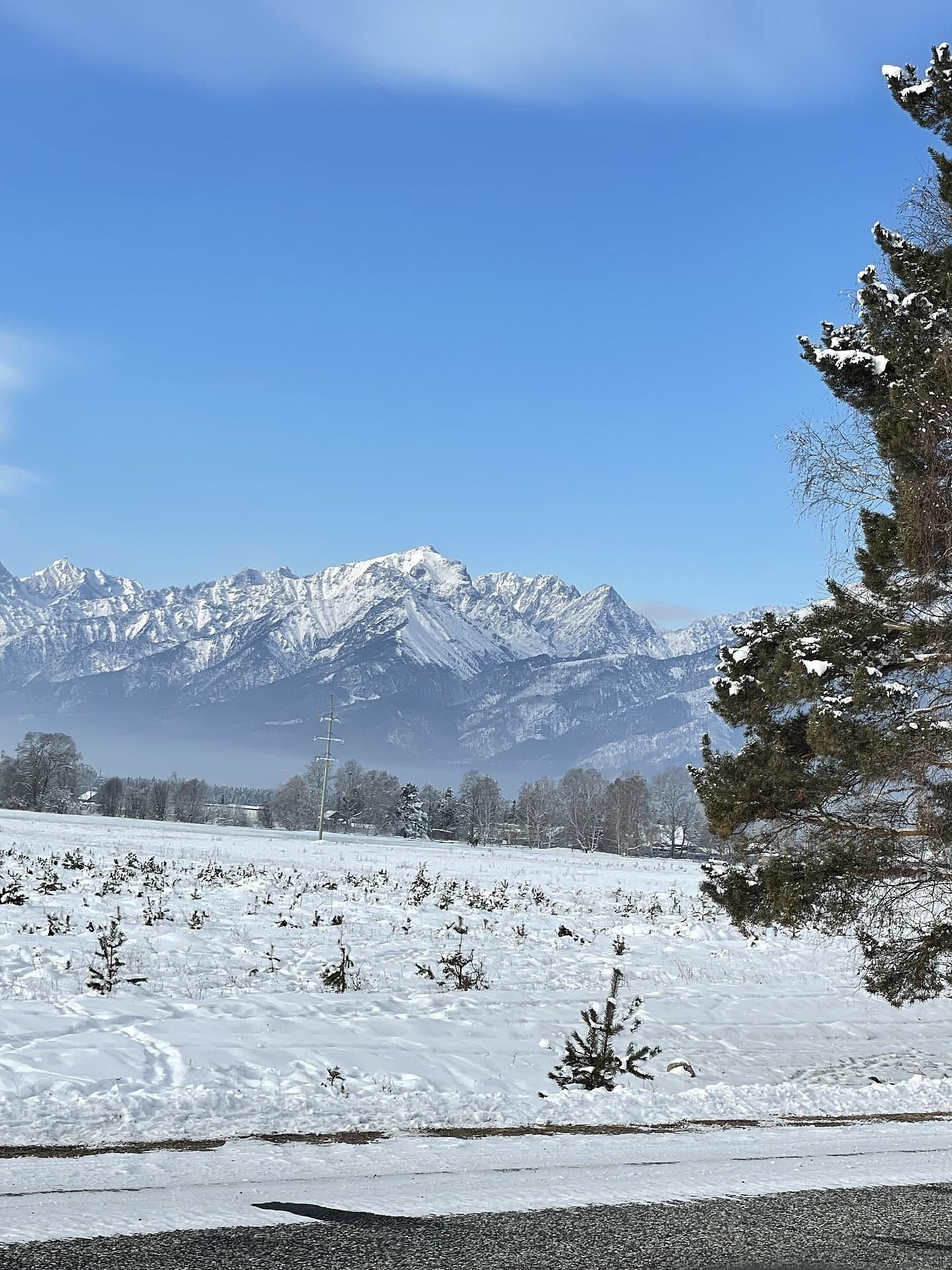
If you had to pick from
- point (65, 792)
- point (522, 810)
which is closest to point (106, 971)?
point (65, 792)

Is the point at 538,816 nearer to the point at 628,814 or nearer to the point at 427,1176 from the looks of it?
the point at 628,814

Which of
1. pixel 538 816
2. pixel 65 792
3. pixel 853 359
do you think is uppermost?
pixel 853 359

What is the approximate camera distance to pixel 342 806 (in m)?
143

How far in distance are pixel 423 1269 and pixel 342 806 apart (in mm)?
141764

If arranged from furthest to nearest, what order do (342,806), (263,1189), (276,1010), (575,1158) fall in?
(342,806) < (276,1010) < (575,1158) < (263,1189)

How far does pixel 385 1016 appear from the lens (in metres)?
12.2

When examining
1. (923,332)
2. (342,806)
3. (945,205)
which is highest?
(945,205)

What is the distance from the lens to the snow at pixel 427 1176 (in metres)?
4.96

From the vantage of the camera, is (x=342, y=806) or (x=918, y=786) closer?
(x=918, y=786)

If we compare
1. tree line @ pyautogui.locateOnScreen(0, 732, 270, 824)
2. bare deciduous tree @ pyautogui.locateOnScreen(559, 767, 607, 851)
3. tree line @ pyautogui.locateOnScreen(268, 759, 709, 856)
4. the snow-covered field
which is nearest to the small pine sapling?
the snow-covered field

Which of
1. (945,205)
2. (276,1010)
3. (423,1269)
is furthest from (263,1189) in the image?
(945,205)

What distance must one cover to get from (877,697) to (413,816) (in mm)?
103483

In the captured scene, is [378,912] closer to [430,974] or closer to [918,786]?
[430,974]

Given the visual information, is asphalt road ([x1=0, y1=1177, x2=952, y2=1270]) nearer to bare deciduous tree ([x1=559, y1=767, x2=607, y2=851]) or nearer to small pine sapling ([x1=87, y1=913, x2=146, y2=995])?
small pine sapling ([x1=87, y1=913, x2=146, y2=995])
